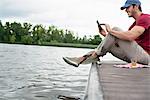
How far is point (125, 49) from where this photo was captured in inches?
244

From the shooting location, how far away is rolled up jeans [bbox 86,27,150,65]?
19.9 ft

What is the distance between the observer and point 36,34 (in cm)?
10919

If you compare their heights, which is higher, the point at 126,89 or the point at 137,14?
the point at 137,14

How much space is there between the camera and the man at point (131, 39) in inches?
231

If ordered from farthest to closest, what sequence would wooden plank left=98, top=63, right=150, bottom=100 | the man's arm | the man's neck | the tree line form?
the tree line, the man's neck, the man's arm, wooden plank left=98, top=63, right=150, bottom=100

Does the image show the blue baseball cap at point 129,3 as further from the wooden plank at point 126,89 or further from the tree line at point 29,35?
the tree line at point 29,35

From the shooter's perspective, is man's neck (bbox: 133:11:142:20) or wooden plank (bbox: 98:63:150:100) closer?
wooden plank (bbox: 98:63:150:100)

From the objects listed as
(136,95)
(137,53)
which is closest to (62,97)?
(137,53)

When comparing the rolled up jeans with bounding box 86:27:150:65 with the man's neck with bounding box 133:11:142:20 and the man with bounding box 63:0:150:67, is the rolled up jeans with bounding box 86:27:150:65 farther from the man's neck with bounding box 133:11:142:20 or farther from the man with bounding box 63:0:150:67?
the man's neck with bounding box 133:11:142:20

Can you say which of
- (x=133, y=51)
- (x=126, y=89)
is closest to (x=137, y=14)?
(x=133, y=51)

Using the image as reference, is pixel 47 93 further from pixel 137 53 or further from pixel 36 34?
pixel 36 34

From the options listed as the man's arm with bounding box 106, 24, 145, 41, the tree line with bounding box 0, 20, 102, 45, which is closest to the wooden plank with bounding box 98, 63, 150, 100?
the man's arm with bounding box 106, 24, 145, 41

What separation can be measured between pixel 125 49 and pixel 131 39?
1.04 ft

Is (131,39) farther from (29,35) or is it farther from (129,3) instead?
(29,35)
